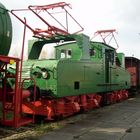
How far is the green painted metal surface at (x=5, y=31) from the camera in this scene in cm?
765

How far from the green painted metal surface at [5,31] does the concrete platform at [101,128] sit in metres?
2.28

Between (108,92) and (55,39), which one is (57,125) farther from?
(108,92)

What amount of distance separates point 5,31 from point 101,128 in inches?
161

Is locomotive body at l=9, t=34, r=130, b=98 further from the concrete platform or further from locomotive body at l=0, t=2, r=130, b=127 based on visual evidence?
the concrete platform

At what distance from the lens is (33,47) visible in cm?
1332

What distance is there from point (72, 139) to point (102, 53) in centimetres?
748

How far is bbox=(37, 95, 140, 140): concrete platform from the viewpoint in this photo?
873 centimetres

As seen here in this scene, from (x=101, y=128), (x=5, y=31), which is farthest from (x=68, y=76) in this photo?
(x=5, y=31)

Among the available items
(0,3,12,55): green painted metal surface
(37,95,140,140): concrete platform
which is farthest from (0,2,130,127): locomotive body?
(37,95,140,140): concrete platform

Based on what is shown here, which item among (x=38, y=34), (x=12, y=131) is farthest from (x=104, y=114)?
(x=12, y=131)

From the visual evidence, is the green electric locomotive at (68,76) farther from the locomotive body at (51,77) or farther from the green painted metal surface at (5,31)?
the green painted metal surface at (5,31)

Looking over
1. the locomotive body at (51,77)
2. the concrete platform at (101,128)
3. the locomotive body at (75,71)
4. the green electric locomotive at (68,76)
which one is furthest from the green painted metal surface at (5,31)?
the locomotive body at (75,71)

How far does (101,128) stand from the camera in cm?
1009

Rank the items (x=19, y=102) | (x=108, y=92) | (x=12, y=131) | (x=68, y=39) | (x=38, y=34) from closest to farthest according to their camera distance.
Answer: (x=19, y=102) < (x=12, y=131) < (x=38, y=34) < (x=68, y=39) < (x=108, y=92)
